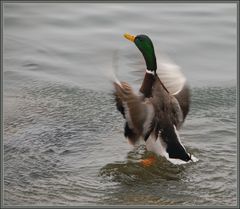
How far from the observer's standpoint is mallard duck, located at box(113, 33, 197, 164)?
5.12 meters

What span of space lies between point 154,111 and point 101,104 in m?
1.45

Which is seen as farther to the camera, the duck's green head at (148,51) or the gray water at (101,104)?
the duck's green head at (148,51)

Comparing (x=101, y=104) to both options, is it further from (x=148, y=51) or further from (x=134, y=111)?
(x=134, y=111)

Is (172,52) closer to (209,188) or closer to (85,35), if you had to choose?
(85,35)

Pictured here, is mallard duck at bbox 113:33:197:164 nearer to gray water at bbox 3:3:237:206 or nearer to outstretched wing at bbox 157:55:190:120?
outstretched wing at bbox 157:55:190:120

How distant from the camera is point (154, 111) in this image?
5391 millimetres

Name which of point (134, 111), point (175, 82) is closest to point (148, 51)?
point (175, 82)

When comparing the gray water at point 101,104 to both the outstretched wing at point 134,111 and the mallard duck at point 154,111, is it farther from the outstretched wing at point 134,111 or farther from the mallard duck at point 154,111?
the outstretched wing at point 134,111

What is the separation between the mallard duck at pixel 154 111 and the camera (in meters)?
5.12

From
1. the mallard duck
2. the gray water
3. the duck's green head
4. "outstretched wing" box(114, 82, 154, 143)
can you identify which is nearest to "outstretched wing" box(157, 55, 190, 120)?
the mallard duck

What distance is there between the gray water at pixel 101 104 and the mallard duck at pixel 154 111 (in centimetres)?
17

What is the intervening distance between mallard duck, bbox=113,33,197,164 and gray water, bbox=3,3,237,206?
17cm

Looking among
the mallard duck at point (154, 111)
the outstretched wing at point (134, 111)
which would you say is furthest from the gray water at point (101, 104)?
the outstretched wing at point (134, 111)

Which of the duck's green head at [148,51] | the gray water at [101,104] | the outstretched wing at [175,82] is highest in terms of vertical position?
the duck's green head at [148,51]
